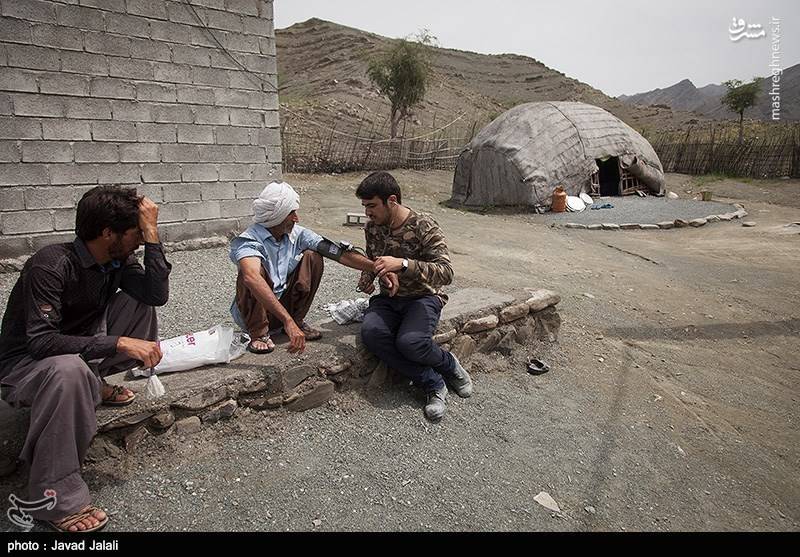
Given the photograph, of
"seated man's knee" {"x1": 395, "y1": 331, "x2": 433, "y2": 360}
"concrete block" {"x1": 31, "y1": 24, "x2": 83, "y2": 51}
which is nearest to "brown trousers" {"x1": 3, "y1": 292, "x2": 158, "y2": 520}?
"seated man's knee" {"x1": 395, "y1": 331, "x2": 433, "y2": 360}

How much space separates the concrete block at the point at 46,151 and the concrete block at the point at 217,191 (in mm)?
1568

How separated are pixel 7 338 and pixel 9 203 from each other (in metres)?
4.39

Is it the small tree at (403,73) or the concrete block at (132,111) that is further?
the small tree at (403,73)

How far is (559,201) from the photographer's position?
40.7ft

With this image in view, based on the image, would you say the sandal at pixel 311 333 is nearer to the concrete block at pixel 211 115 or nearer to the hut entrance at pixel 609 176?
the concrete block at pixel 211 115

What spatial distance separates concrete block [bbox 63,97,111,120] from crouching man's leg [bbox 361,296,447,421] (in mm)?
4691

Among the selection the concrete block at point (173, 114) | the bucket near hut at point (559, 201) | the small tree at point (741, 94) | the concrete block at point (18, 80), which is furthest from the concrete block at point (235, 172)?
the small tree at point (741, 94)

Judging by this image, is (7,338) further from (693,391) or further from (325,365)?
(693,391)

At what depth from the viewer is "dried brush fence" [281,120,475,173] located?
16.6m

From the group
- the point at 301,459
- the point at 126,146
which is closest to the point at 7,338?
the point at 301,459

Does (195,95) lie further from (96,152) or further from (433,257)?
(433,257)

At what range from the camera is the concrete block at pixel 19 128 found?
5441 millimetres

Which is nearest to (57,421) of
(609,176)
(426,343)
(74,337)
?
(74,337)

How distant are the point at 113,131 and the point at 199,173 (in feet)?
3.61
